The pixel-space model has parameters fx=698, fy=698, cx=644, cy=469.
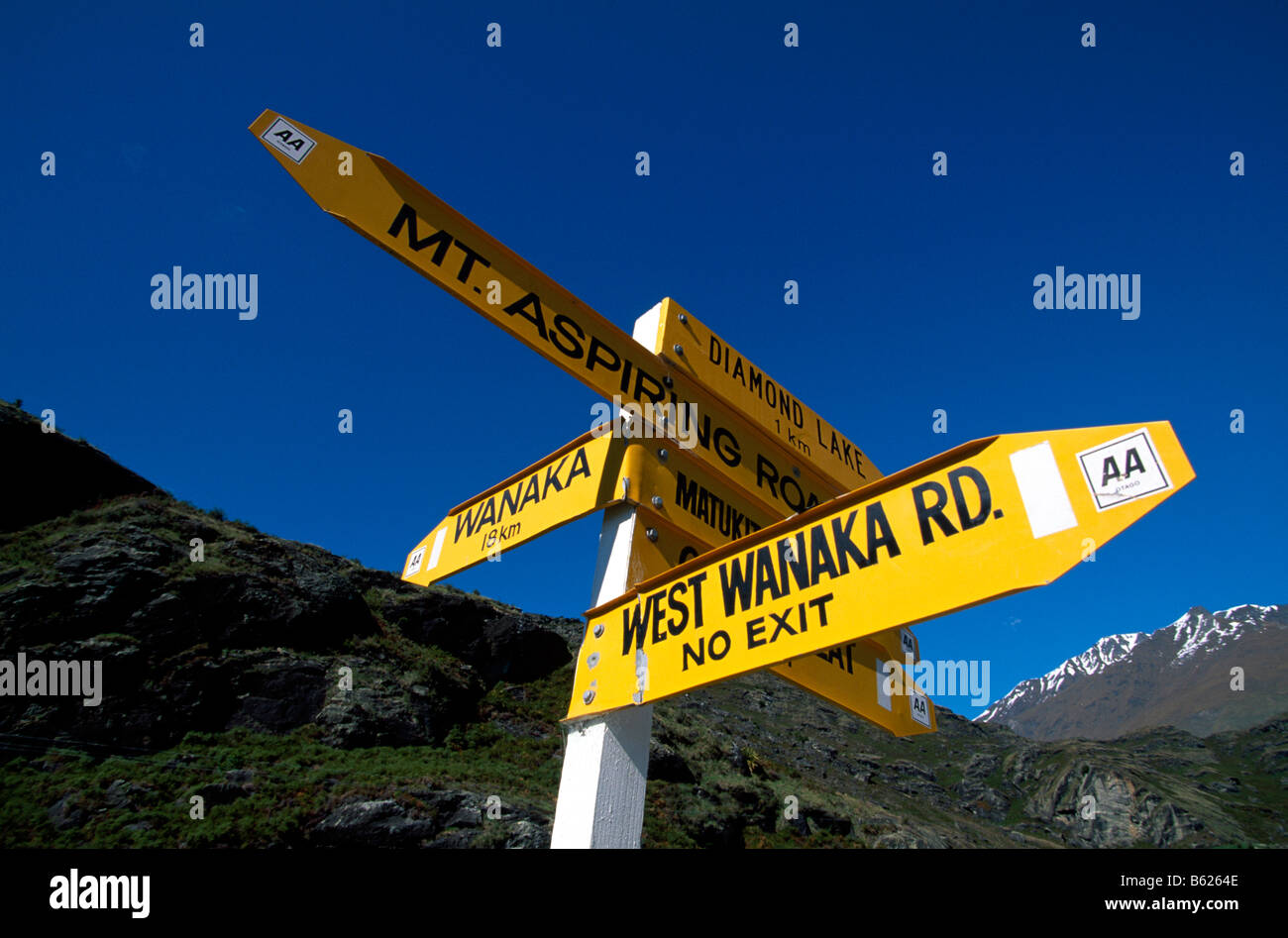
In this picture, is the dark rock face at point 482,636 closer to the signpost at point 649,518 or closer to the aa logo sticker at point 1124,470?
the signpost at point 649,518

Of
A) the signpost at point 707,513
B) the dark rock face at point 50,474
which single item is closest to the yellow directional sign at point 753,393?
the signpost at point 707,513

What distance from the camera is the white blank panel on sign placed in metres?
1.84

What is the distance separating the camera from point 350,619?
2008 cm

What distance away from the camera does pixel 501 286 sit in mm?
3211

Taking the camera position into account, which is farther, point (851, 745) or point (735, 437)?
point (851, 745)

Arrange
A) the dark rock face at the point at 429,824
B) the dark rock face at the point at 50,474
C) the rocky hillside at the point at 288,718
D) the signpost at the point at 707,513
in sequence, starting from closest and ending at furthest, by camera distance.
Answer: the signpost at the point at 707,513 < the dark rock face at the point at 429,824 < the rocky hillside at the point at 288,718 < the dark rock face at the point at 50,474

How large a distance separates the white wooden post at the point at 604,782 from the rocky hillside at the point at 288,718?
4627mm

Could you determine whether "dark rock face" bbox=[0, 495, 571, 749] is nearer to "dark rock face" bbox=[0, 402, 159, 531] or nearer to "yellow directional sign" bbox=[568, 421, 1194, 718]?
"dark rock face" bbox=[0, 402, 159, 531]

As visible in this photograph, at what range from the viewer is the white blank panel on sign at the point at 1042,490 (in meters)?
1.84

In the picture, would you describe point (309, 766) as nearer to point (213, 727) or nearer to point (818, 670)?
point (213, 727)

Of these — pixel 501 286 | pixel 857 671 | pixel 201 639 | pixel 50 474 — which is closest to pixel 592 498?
pixel 501 286

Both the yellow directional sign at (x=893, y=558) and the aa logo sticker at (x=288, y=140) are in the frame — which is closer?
the yellow directional sign at (x=893, y=558)
